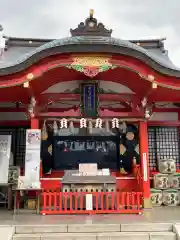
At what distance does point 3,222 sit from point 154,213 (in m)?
3.82

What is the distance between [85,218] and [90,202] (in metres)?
0.60

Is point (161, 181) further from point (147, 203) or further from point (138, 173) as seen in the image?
point (147, 203)

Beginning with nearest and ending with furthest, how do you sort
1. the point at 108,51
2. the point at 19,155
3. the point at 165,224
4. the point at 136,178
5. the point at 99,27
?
the point at 165,224
the point at 108,51
the point at 99,27
the point at 136,178
the point at 19,155

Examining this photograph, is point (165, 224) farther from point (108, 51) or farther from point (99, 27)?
point (99, 27)

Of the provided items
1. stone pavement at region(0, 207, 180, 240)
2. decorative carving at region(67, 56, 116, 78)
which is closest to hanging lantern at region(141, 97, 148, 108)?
decorative carving at region(67, 56, 116, 78)

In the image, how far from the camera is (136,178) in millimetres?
9102

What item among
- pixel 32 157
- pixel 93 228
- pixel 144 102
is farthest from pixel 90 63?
pixel 93 228

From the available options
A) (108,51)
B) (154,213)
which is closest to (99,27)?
(108,51)

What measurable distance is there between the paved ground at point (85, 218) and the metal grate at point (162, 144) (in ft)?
8.86

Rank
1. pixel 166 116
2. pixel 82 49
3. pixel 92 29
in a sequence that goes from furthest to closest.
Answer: pixel 166 116 < pixel 92 29 < pixel 82 49

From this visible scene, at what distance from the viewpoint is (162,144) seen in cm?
1009

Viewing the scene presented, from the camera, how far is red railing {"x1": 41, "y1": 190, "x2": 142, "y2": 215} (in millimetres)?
7371

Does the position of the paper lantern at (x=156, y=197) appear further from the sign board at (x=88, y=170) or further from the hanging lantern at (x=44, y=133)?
the hanging lantern at (x=44, y=133)

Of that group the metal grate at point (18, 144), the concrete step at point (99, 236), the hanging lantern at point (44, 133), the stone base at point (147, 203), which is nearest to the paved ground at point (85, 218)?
the concrete step at point (99, 236)
